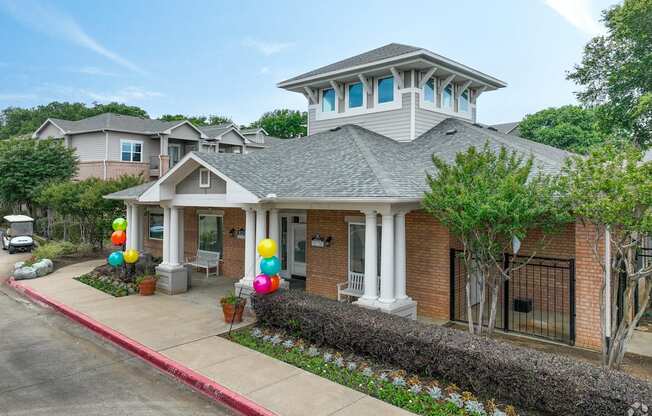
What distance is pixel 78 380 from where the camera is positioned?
26.2ft

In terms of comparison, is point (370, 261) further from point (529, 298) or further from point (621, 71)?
point (621, 71)

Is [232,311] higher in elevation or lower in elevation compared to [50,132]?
lower

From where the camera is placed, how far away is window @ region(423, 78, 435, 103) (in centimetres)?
1656

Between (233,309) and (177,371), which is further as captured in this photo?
(233,309)

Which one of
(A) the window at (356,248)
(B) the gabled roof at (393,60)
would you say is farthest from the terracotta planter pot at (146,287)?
(B) the gabled roof at (393,60)

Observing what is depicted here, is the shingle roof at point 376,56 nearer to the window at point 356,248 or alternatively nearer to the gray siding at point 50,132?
the window at point 356,248

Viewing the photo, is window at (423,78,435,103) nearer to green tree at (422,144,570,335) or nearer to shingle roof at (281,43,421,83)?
shingle roof at (281,43,421,83)

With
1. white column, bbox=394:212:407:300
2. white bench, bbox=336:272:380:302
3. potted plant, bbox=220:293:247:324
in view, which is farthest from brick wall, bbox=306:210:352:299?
potted plant, bbox=220:293:247:324

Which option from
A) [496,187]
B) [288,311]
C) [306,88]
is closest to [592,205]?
[496,187]

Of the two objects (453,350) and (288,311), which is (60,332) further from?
(453,350)

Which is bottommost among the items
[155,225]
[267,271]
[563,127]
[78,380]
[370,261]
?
[78,380]

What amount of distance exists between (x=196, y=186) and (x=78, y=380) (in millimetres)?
6856

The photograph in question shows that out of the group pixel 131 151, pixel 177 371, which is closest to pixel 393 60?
pixel 177 371

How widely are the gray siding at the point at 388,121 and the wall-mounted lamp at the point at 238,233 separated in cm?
578
